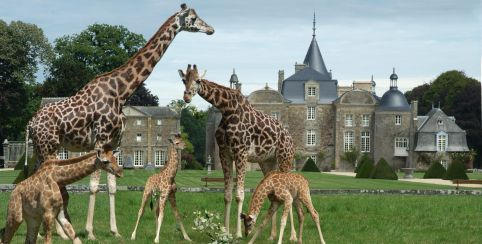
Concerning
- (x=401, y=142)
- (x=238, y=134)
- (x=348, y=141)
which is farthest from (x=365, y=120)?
(x=238, y=134)

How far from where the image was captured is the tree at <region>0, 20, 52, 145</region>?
6706 centimetres

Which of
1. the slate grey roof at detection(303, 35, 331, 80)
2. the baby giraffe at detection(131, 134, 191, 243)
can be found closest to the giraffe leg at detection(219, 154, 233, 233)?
the baby giraffe at detection(131, 134, 191, 243)

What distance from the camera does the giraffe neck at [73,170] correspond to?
10805mm

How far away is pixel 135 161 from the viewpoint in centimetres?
7862

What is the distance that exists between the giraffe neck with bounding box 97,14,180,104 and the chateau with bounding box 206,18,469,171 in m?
64.2

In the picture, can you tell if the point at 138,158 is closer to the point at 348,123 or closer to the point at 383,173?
the point at 348,123

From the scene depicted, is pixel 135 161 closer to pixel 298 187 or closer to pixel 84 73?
pixel 84 73

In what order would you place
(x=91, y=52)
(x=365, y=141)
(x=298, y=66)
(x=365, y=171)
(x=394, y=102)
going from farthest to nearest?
(x=298, y=66), (x=365, y=141), (x=394, y=102), (x=91, y=52), (x=365, y=171)

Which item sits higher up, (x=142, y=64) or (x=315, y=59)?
(x=315, y=59)

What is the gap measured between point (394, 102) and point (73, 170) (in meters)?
72.3

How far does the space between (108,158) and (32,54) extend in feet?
203

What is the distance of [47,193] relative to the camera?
10.4m

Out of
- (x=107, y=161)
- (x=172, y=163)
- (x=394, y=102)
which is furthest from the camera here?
(x=394, y=102)

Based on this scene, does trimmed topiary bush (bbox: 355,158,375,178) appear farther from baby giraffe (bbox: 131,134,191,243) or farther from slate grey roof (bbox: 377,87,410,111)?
baby giraffe (bbox: 131,134,191,243)
